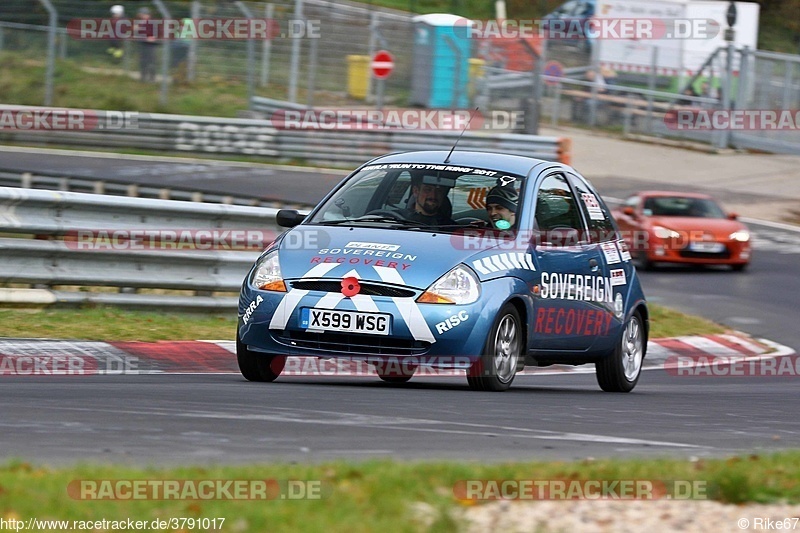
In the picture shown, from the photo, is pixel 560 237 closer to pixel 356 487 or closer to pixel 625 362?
pixel 625 362

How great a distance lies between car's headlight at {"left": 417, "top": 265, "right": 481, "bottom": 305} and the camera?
834cm

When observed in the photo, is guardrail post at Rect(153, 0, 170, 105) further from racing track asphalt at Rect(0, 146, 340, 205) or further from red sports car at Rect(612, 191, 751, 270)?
red sports car at Rect(612, 191, 751, 270)

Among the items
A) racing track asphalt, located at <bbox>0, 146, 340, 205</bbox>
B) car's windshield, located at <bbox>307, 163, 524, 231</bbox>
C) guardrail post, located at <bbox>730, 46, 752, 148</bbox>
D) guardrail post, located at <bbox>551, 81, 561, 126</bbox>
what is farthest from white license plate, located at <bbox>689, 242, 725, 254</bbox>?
guardrail post, located at <bbox>551, 81, 561, 126</bbox>

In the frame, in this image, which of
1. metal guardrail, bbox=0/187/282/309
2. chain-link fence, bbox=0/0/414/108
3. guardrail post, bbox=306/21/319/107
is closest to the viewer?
metal guardrail, bbox=0/187/282/309

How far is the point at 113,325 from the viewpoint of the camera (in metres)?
11.0

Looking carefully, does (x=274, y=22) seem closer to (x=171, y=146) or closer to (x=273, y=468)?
(x=171, y=146)

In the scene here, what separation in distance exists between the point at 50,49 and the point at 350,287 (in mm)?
22781

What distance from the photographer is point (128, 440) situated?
5.89 metres

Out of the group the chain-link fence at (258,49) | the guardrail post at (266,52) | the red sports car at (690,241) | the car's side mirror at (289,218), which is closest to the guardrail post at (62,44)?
the chain-link fence at (258,49)

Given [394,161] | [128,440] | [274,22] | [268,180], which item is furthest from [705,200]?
[128,440]

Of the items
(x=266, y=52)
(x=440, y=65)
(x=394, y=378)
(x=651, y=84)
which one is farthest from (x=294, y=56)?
(x=394, y=378)

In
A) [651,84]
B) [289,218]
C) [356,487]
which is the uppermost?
[651,84]

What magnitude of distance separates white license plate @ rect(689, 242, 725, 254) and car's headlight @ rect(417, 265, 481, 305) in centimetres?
1352

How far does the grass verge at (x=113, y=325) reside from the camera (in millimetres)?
10406
